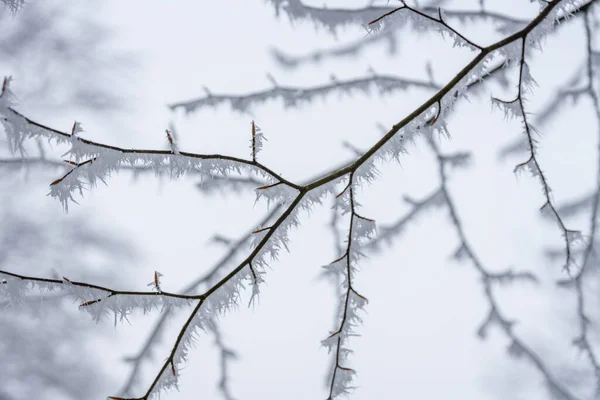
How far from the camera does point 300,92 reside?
104 inches

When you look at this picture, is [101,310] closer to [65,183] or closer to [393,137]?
[65,183]

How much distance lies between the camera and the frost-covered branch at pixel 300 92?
99.0 inches

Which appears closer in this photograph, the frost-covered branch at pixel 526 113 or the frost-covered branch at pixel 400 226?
the frost-covered branch at pixel 526 113

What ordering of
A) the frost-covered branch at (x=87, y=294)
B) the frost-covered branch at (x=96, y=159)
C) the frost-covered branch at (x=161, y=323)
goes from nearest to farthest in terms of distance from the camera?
the frost-covered branch at (x=96, y=159) → the frost-covered branch at (x=87, y=294) → the frost-covered branch at (x=161, y=323)

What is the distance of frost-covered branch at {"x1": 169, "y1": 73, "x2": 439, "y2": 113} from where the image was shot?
2.51 m

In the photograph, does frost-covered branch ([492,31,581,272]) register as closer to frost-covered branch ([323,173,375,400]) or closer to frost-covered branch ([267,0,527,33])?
frost-covered branch ([323,173,375,400])

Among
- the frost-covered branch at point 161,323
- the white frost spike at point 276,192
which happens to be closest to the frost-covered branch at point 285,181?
the white frost spike at point 276,192

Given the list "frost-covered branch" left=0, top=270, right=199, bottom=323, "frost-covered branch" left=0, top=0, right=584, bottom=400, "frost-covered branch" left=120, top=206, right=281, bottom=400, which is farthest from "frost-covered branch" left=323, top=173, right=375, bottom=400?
"frost-covered branch" left=120, top=206, right=281, bottom=400

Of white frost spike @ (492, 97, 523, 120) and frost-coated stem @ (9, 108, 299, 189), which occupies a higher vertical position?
white frost spike @ (492, 97, 523, 120)

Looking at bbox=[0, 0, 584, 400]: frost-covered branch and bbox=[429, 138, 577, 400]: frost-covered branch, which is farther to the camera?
bbox=[429, 138, 577, 400]: frost-covered branch

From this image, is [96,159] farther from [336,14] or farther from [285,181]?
[336,14]

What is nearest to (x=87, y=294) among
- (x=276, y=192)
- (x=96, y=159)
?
(x=96, y=159)

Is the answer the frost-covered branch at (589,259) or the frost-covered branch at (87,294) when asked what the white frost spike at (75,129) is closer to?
the frost-covered branch at (87,294)

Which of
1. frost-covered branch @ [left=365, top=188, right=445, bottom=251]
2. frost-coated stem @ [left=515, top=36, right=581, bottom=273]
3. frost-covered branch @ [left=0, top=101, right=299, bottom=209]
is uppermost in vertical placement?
frost-covered branch @ [left=365, top=188, right=445, bottom=251]
